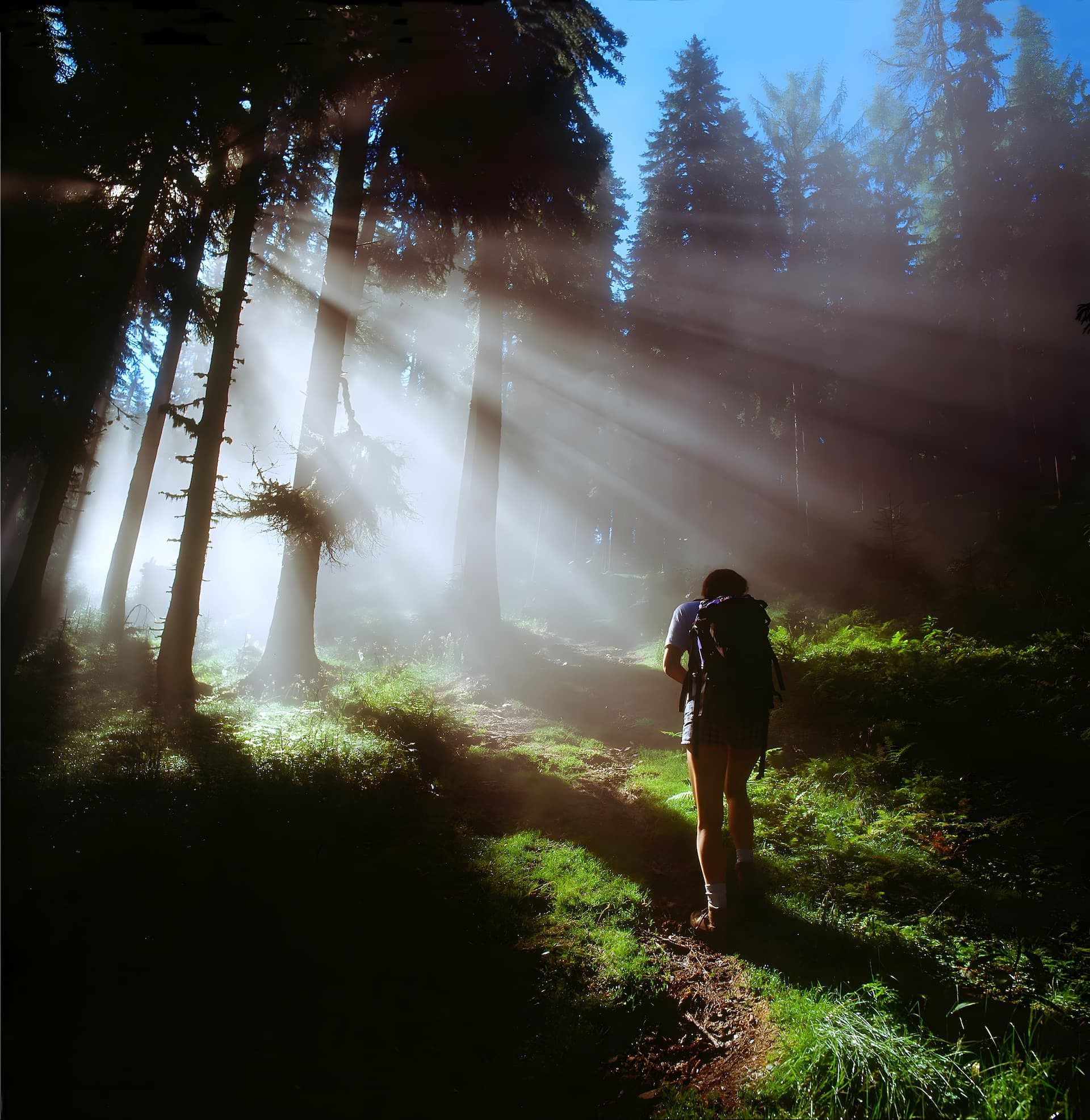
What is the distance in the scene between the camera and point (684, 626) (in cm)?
436

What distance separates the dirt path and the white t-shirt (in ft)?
6.28

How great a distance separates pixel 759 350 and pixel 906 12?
13141 millimetres

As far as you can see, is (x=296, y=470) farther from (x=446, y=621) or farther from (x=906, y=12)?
(x=906, y=12)

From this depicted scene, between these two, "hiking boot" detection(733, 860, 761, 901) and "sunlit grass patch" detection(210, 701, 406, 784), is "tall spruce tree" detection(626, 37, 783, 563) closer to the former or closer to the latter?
"sunlit grass patch" detection(210, 701, 406, 784)

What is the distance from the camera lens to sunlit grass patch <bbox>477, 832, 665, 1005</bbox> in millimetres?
3229

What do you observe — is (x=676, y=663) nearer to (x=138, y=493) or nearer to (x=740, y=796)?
(x=740, y=796)

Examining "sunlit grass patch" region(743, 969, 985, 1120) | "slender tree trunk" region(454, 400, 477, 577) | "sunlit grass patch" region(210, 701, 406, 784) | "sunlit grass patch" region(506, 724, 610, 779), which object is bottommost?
"sunlit grass patch" region(506, 724, 610, 779)

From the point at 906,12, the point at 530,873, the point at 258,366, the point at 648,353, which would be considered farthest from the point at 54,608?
the point at 906,12

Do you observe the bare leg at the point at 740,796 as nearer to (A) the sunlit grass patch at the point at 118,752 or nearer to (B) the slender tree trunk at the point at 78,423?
(A) the sunlit grass patch at the point at 118,752

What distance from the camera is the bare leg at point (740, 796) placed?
13.0ft

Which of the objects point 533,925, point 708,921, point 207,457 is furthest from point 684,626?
point 207,457

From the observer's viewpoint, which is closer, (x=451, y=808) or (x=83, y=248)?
(x=451, y=808)

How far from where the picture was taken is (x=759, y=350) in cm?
1967

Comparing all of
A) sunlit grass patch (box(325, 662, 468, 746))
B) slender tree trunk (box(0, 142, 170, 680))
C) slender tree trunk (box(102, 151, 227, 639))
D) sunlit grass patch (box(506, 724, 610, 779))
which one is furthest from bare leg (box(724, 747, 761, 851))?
slender tree trunk (box(102, 151, 227, 639))
